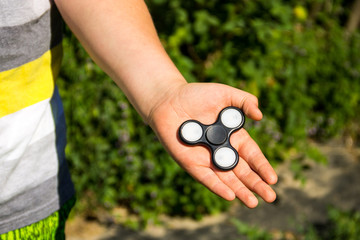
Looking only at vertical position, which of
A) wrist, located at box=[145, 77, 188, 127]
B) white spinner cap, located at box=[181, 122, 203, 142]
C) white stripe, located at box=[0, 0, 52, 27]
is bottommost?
white spinner cap, located at box=[181, 122, 203, 142]

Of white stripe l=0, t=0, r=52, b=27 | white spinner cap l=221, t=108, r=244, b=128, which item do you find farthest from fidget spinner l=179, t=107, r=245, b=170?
white stripe l=0, t=0, r=52, b=27

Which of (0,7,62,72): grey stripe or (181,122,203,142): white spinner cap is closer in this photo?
(0,7,62,72): grey stripe

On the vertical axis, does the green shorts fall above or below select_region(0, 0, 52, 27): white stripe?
below

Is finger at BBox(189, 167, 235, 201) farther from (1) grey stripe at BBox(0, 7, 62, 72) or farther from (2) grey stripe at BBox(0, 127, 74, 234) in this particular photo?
(1) grey stripe at BBox(0, 7, 62, 72)

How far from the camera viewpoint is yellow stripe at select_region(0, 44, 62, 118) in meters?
1.08

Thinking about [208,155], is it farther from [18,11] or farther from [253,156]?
[18,11]

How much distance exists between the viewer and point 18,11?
1.05 meters

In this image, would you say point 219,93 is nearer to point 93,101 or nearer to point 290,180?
point 93,101

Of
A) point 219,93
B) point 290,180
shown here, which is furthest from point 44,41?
point 290,180

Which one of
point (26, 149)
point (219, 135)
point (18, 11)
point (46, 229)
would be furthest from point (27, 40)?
point (219, 135)

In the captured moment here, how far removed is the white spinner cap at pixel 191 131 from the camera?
122 centimetres

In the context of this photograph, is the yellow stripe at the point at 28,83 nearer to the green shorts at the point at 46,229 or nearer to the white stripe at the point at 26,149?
the white stripe at the point at 26,149

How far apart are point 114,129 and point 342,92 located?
2490 mm

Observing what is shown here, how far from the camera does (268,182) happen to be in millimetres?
1181
